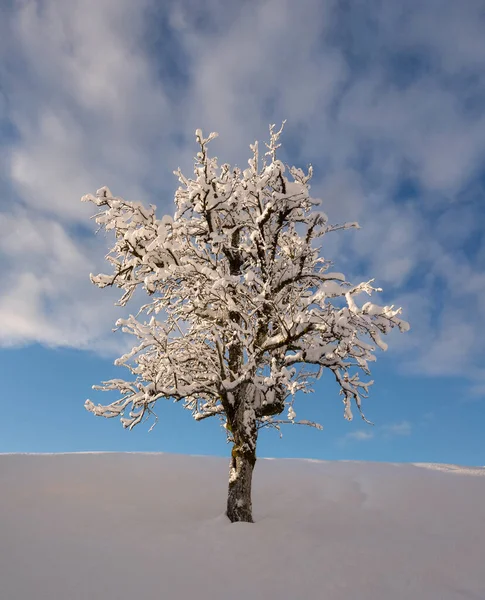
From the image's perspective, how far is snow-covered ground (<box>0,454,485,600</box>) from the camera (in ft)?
20.1

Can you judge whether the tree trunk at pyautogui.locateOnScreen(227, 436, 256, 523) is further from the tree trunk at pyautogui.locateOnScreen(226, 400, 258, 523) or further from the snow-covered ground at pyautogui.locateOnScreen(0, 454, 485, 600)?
the snow-covered ground at pyautogui.locateOnScreen(0, 454, 485, 600)

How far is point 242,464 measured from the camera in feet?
32.1

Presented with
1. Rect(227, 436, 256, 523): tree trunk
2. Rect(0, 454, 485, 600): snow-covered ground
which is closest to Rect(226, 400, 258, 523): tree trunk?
Rect(227, 436, 256, 523): tree trunk

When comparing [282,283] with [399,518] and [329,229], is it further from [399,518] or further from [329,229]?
[399,518]

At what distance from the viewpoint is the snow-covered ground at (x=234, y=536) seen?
611cm

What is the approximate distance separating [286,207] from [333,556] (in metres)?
7.39

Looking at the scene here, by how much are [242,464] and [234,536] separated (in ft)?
6.07

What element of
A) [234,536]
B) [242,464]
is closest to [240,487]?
[242,464]

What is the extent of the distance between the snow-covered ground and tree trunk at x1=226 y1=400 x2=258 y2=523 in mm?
393

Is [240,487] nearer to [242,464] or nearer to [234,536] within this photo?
[242,464]

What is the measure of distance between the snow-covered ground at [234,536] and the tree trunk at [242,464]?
15.5 inches

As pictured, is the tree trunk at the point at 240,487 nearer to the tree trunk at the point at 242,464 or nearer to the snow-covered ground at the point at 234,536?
→ the tree trunk at the point at 242,464

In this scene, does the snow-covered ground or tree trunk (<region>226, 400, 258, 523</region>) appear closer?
the snow-covered ground

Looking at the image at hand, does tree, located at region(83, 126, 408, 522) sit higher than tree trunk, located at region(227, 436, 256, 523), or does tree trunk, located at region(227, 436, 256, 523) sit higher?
tree, located at region(83, 126, 408, 522)
